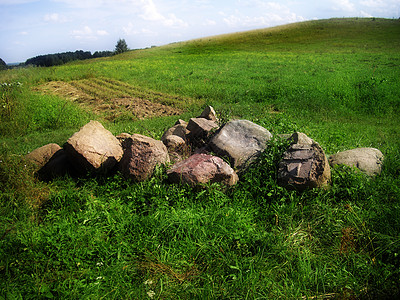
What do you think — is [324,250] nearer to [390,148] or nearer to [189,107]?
[390,148]

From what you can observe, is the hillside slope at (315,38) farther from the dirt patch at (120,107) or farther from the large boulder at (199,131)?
the large boulder at (199,131)

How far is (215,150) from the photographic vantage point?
5059 mm

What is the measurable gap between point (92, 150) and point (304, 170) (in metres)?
3.44

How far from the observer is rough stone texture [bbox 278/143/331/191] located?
4.23m

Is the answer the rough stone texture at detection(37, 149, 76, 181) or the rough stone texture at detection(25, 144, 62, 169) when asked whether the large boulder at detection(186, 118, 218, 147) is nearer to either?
the rough stone texture at detection(37, 149, 76, 181)

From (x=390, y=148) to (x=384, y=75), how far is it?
1066 centimetres

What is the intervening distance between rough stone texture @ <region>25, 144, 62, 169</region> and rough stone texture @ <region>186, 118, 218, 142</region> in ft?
8.58

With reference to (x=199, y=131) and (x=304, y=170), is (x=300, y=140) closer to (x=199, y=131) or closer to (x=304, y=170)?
(x=304, y=170)

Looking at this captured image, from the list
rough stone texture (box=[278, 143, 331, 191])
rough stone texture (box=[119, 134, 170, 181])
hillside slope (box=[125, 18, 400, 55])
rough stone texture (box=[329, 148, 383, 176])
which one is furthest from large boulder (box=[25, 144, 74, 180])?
hillside slope (box=[125, 18, 400, 55])

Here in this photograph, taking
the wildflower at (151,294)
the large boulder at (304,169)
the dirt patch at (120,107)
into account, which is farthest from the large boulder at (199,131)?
the dirt patch at (120,107)

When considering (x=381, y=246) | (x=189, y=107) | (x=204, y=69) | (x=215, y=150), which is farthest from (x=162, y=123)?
(x=204, y=69)

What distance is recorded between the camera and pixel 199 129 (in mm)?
5738

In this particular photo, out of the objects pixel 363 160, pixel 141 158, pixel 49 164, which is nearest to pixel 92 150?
pixel 141 158

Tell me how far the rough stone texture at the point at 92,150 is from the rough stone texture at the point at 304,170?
2870 millimetres
